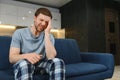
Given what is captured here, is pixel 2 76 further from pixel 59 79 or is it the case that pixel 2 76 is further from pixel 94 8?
pixel 94 8

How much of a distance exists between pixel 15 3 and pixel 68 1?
190 cm

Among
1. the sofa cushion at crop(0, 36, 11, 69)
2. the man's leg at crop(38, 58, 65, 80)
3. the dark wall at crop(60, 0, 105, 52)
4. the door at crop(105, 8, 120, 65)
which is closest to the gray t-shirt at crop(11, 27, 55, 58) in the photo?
the man's leg at crop(38, 58, 65, 80)

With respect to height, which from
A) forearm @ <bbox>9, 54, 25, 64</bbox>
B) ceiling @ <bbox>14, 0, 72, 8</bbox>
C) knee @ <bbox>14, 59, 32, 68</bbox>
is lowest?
knee @ <bbox>14, 59, 32, 68</bbox>

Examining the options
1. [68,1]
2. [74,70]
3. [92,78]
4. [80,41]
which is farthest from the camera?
[68,1]

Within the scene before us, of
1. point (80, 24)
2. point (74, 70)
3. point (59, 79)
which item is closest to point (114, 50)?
point (80, 24)

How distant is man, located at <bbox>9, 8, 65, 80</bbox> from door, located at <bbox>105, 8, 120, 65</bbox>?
14.3 feet

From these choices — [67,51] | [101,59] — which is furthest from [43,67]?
[101,59]

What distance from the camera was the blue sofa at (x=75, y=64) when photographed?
191 cm

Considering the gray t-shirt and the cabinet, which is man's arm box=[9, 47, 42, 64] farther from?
the cabinet

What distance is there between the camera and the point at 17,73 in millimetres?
1407

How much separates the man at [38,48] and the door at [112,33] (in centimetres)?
437

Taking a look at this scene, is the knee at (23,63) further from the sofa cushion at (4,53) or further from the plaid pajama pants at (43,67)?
the sofa cushion at (4,53)

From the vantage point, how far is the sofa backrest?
2.52 meters

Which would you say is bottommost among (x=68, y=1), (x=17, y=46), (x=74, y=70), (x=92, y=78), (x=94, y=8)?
(x=92, y=78)
